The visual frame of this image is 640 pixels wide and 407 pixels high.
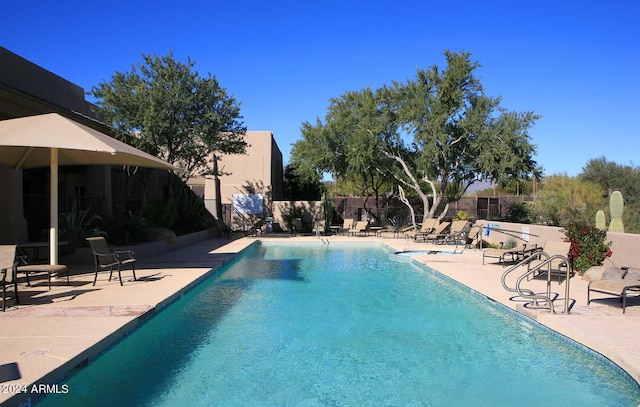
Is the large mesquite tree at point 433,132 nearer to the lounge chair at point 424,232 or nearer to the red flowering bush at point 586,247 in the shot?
the lounge chair at point 424,232

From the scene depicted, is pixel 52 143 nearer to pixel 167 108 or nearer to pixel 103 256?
pixel 103 256

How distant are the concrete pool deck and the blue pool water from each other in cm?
20

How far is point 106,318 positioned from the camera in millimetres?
6223

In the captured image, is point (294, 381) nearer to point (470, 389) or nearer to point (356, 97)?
point (470, 389)

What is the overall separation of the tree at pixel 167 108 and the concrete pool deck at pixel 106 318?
670cm

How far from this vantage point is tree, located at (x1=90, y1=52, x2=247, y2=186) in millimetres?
16172

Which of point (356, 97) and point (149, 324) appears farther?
point (356, 97)

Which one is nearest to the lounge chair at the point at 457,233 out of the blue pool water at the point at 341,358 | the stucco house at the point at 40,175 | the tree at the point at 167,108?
the blue pool water at the point at 341,358

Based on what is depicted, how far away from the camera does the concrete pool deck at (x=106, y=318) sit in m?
4.54

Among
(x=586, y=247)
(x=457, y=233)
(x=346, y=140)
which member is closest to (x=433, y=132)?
(x=346, y=140)

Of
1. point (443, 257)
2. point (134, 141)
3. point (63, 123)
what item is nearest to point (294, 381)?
point (63, 123)

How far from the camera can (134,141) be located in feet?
54.5

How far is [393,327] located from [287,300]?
2.49 metres

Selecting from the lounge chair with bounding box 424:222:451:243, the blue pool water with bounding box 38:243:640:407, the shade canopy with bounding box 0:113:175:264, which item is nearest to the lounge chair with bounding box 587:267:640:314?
the blue pool water with bounding box 38:243:640:407
